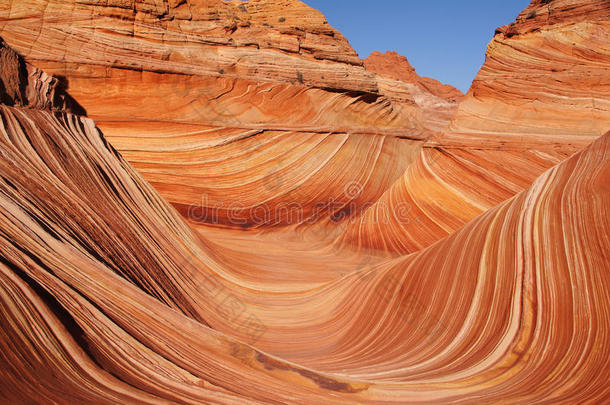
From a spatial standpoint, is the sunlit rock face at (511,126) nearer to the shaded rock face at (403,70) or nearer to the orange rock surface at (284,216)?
the orange rock surface at (284,216)

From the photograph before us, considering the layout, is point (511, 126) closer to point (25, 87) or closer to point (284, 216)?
point (284, 216)

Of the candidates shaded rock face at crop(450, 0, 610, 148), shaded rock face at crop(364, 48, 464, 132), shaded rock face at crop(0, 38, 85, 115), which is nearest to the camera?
shaded rock face at crop(0, 38, 85, 115)

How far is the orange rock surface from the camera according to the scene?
4.68ft

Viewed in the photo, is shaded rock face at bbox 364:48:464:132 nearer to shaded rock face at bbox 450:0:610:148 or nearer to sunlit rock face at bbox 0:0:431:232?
sunlit rock face at bbox 0:0:431:232

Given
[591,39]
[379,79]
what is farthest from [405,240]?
[379,79]

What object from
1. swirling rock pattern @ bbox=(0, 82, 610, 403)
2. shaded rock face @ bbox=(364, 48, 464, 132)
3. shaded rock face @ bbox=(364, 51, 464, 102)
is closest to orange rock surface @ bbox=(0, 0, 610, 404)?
swirling rock pattern @ bbox=(0, 82, 610, 403)

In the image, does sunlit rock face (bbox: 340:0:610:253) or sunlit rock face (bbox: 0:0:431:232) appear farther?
sunlit rock face (bbox: 0:0:431:232)

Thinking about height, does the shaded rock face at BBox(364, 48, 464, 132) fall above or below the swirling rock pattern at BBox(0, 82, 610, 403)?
above

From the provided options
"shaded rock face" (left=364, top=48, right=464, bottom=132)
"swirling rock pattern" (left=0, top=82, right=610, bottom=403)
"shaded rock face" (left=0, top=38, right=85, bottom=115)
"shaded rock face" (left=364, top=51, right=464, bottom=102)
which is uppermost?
"shaded rock face" (left=364, top=51, right=464, bottom=102)

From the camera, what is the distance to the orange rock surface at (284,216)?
1.43 metres

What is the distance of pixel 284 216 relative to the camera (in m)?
5.43

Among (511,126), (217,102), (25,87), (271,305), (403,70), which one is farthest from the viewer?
(403,70)

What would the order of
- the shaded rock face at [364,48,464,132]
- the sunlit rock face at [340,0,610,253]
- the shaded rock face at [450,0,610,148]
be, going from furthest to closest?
1. the shaded rock face at [364,48,464,132]
2. the shaded rock face at [450,0,610,148]
3. the sunlit rock face at [340,0,610,253]

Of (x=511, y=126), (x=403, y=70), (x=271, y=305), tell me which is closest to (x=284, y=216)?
(x=271, y=305)
